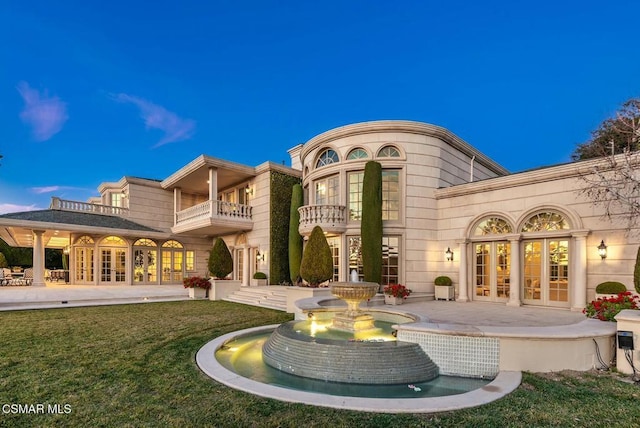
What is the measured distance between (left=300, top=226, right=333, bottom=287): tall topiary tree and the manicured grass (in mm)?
5174

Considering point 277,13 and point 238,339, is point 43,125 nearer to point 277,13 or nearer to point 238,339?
→ point 277,13

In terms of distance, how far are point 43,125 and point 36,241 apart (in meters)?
16.3

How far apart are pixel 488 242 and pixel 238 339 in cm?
902

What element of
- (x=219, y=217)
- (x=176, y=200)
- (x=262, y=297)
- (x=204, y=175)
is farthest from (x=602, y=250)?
(x=176, y=200)

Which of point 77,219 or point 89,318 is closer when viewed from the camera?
point 89,318

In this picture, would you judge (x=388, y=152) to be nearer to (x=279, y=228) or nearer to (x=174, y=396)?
(x=279, y=228)

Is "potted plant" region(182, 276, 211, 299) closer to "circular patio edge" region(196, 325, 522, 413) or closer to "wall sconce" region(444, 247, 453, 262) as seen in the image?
"wall sconce" region(444, 247, 453, 262)

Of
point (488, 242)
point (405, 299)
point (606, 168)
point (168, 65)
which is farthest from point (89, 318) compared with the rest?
point (168, 65)

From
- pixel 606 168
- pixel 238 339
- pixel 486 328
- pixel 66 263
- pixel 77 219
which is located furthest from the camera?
pixel 66 263

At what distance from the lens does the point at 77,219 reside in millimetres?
18141

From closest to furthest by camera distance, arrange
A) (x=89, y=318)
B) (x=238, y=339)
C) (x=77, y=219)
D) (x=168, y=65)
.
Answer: (x=238, y=339), (x=89, y=318), (x=77, y=219), (x=168, y=65)

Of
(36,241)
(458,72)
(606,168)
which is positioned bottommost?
→ (36,241)

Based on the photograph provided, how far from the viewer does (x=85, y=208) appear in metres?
20.1

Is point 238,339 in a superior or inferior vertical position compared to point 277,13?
inferior
